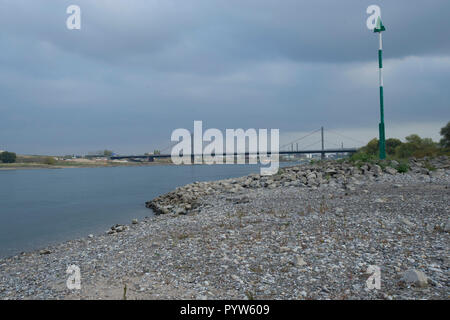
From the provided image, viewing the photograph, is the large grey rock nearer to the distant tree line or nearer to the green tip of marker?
the green tip of marker

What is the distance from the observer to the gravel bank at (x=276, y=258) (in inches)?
175

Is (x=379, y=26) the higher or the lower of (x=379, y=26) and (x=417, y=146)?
the higher

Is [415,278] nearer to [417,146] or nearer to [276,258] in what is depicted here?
[276,258]

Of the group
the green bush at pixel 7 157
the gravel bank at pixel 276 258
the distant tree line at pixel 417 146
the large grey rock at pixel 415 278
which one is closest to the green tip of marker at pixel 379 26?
the gravel bank at pixel 276 258

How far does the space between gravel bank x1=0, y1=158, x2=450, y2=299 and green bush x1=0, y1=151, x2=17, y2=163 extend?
111 m

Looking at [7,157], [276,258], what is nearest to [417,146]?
[276,258]

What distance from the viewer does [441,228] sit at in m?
6.74

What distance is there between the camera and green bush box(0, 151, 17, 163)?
327 ft

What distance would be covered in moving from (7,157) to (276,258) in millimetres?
119086

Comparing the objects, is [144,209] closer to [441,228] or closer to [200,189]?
[200,189]

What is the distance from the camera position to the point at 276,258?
18.4 ft

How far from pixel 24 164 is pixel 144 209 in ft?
344

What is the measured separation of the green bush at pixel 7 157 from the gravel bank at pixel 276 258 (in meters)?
111

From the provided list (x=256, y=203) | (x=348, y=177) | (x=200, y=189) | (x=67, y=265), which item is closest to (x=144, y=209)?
(x=200, y=189)
